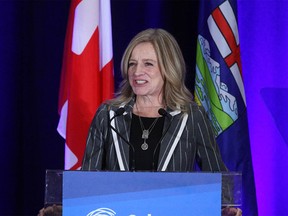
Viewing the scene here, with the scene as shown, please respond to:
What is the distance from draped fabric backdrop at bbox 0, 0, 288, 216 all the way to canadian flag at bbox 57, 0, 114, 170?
1.62ft

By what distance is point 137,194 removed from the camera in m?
1.19

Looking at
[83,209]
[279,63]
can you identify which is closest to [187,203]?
[83,209]

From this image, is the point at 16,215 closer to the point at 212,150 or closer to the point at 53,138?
the point at 53,138

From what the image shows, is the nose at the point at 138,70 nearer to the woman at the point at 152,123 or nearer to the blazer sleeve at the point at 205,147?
the woman at the point at 152,123

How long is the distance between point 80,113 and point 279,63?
4.00ft

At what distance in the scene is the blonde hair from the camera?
1.86 meters

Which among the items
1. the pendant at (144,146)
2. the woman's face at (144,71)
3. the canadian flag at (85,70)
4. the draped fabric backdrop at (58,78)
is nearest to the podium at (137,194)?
the pendant at (144,146)

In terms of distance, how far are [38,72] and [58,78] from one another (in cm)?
13

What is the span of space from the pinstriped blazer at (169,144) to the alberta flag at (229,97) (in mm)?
904

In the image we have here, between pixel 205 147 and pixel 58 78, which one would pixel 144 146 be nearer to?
pixel 205 147

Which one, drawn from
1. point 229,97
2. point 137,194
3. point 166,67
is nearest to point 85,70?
point 229,97

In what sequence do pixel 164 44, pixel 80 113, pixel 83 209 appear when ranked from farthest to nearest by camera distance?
pixel 80 113 < pixel 164 44 < pixel 83 209

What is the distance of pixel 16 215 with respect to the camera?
3256 millimetres

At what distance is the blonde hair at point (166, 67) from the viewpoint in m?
1.86
